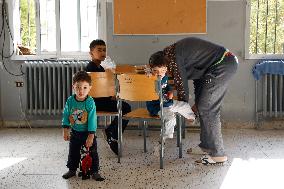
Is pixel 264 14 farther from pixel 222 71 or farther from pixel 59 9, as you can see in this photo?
pixel 59 9

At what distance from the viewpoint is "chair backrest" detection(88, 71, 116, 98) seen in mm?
4250

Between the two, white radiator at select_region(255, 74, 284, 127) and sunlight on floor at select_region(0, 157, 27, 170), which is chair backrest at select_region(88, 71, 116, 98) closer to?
sunlight on floor at select_region(0, 157, 27, 170)

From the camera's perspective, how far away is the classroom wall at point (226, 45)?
18.6 ft

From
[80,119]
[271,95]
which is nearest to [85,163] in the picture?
[80,119]

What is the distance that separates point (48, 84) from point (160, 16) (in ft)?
5.52

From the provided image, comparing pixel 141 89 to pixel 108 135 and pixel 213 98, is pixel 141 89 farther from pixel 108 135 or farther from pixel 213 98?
pixel 108 135

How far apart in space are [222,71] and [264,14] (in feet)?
7.26

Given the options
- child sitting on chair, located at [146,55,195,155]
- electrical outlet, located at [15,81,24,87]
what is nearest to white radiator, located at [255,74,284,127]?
child sitting on chair, located at [146,55,195,155]

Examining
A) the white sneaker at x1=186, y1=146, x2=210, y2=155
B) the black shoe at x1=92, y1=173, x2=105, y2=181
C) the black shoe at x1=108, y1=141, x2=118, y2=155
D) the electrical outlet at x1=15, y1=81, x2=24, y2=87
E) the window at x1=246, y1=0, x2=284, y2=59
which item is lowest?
the black shoe at x1=92, y1=173, x2=105, y2=181

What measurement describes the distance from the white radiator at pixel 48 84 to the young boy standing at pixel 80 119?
2.20 metres

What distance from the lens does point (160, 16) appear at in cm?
565

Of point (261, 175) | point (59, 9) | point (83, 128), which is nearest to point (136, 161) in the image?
point (83, 128)

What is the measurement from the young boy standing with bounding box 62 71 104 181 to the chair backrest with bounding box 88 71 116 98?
637mm

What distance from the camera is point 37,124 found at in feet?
19.6
